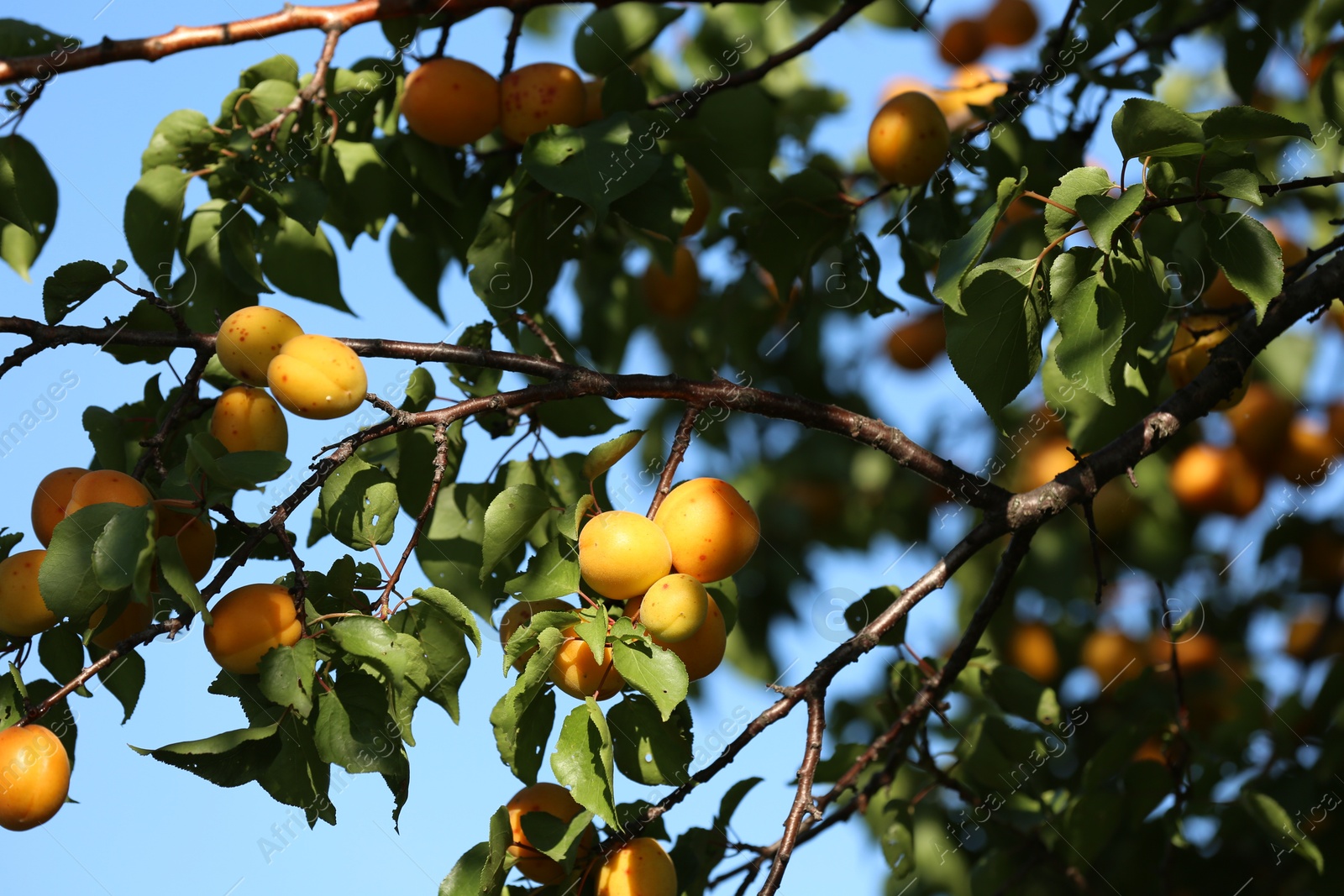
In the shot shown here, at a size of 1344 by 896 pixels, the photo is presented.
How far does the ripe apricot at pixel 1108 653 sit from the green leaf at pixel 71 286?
7.66 ft

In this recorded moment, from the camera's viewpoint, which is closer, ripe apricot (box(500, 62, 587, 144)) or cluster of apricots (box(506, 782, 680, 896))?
cluster of apricots (box(506, 782, 680, 896))

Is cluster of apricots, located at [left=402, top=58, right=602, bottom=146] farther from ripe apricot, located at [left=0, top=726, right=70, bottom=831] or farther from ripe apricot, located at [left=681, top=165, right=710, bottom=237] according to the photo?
ripe apricot, located at [left=0, top=726, right=70, bottom=831]

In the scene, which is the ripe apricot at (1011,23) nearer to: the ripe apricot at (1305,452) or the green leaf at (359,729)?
the ripe apricot at (1305,452)

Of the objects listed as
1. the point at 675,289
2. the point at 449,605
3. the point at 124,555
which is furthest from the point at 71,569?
the point at 675,289

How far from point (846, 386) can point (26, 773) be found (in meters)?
2.05

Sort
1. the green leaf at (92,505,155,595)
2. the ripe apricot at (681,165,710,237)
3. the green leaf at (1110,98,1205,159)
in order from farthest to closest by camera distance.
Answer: the ripe apricot at (681,165,710,237) < the green leaf at (1110,98,1205,159) < the green leaf at (92,505,155,595)

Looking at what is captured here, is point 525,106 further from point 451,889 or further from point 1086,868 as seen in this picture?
point 1086,868

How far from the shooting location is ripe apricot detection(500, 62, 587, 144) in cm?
158

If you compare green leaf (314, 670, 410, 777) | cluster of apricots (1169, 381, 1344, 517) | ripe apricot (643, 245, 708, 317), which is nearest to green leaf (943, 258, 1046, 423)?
green leaf (314, 670, 410, 777)

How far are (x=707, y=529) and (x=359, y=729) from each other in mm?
365

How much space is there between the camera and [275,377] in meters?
0.98

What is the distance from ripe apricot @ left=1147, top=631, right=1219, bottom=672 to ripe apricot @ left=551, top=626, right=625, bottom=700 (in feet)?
6.23

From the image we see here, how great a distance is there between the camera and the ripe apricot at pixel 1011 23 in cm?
273

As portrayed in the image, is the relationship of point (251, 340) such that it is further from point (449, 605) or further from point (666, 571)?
point (666, 571)
